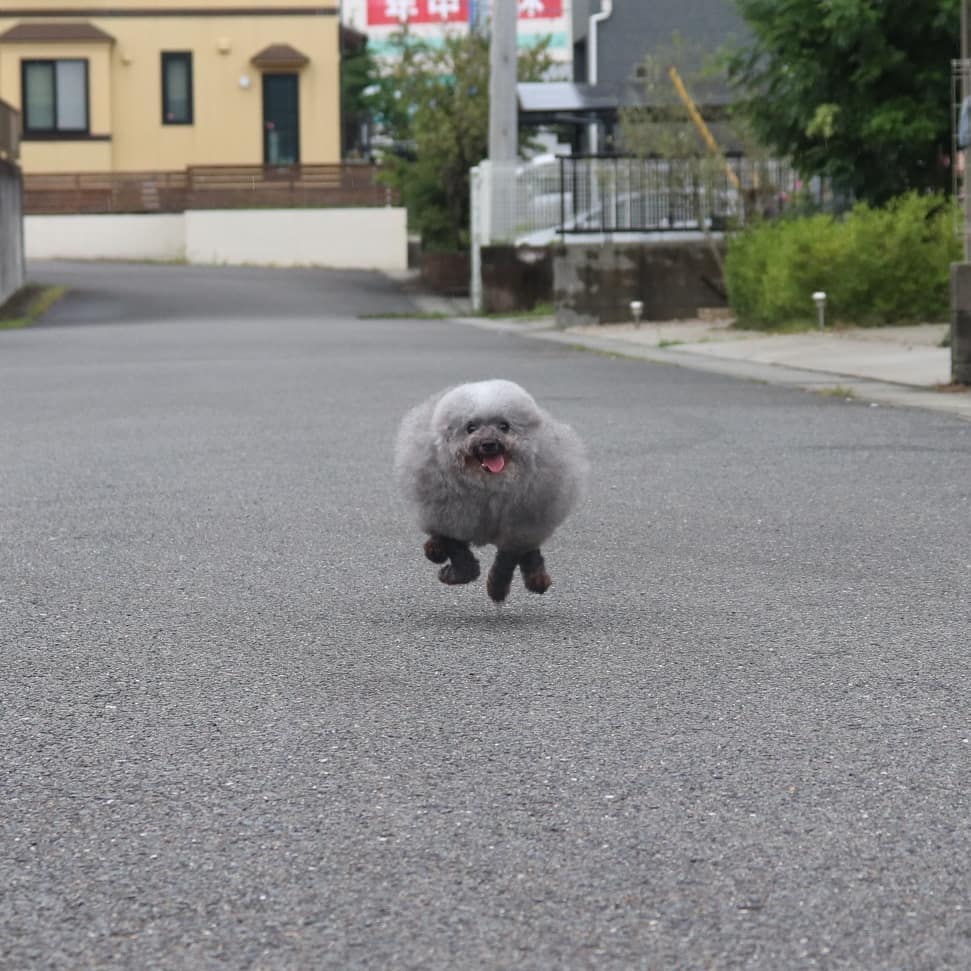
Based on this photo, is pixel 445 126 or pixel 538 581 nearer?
pixel 538 581

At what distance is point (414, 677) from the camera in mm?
5746

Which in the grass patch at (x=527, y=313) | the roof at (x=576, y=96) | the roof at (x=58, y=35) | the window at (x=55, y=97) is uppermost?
the roof at (x=58, y=35)

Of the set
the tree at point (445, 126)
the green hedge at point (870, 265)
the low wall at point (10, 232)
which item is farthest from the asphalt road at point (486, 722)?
the tree at point (445, 126)

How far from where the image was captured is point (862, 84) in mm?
24047

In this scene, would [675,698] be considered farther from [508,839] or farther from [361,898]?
[361,898]

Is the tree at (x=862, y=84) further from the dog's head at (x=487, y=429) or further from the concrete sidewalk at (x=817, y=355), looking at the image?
the dog's head at (x=487, y=429)

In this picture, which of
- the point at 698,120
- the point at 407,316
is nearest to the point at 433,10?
the point at 407,316

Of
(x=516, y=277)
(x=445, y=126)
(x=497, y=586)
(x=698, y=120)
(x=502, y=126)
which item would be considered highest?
(x=445, y=126)

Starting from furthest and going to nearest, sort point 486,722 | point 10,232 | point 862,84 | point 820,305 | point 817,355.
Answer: point 10,232 → point 862,84 → point 820,305 → point 817,355 → point 486,722

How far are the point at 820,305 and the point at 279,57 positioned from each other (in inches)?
1314

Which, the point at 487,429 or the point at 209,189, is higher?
the point at 209,189

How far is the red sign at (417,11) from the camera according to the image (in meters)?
74.8

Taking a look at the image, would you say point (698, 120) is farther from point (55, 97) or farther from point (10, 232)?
point (55, 97)

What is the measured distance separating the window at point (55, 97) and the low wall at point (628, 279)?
91.3 feet
